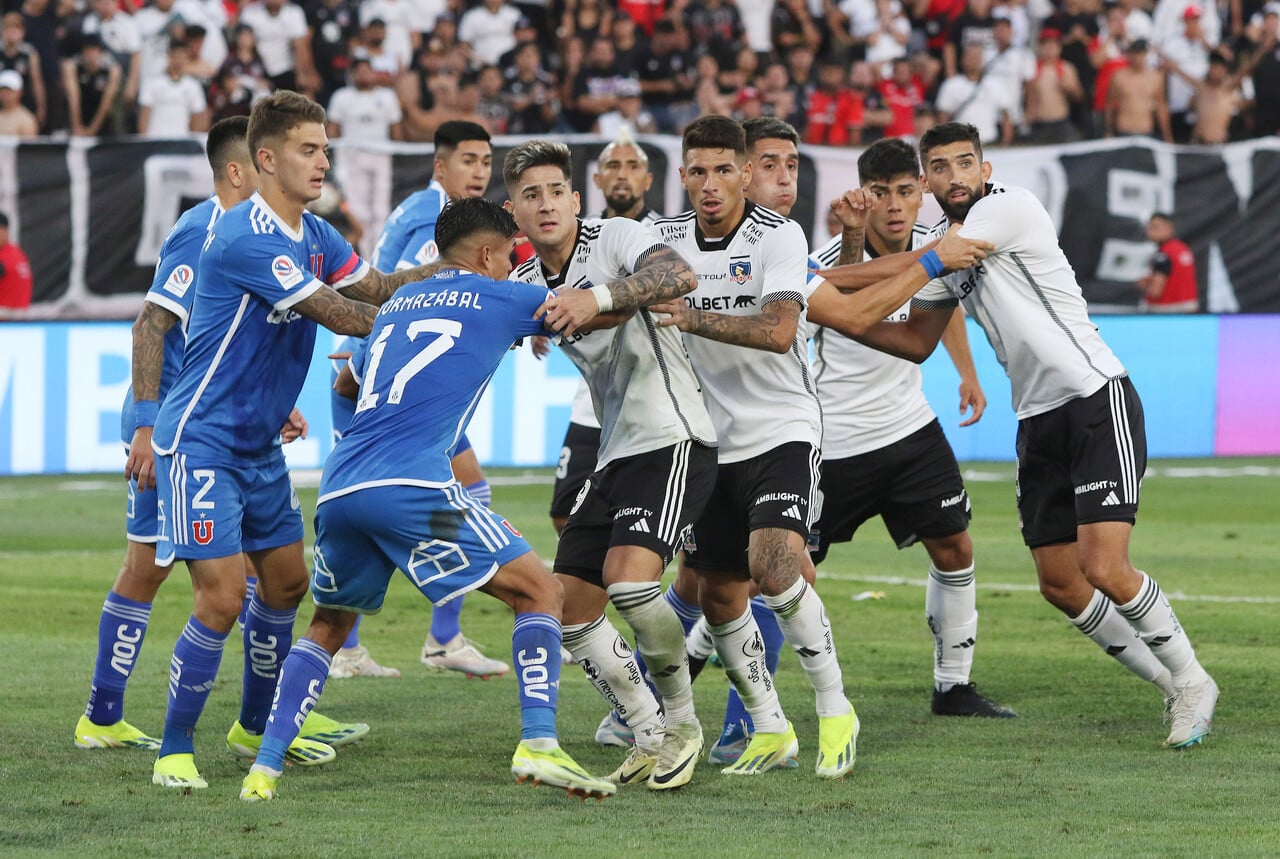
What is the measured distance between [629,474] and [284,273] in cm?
135

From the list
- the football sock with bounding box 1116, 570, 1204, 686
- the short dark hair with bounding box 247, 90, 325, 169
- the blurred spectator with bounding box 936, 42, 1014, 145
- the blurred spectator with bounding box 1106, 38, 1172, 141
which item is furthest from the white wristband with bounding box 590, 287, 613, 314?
the blurred spectator with bounding box 1106, 38, 1172, 141

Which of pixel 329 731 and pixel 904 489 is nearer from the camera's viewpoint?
pixel 329 731

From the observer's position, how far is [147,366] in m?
6.46

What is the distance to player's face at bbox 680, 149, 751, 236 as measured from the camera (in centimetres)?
650

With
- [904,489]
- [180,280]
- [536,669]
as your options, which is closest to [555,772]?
[536,669]

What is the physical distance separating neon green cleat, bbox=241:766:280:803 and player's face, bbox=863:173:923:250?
3424 millimetres

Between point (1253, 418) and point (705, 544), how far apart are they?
42.6ft

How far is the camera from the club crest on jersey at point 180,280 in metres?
6.47

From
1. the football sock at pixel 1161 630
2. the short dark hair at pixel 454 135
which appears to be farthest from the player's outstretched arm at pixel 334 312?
the football sock at pixel 1161 630

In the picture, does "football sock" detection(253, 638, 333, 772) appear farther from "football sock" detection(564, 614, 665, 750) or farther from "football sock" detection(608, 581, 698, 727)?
"football sock" detection(608, 581, 698, 727)

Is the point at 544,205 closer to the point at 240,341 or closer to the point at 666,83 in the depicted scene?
the point at 240,341

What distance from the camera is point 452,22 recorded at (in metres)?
20.8

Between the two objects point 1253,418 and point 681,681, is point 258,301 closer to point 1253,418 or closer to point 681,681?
point 681,681

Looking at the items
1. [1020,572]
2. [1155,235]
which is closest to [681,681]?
[1020,572]
